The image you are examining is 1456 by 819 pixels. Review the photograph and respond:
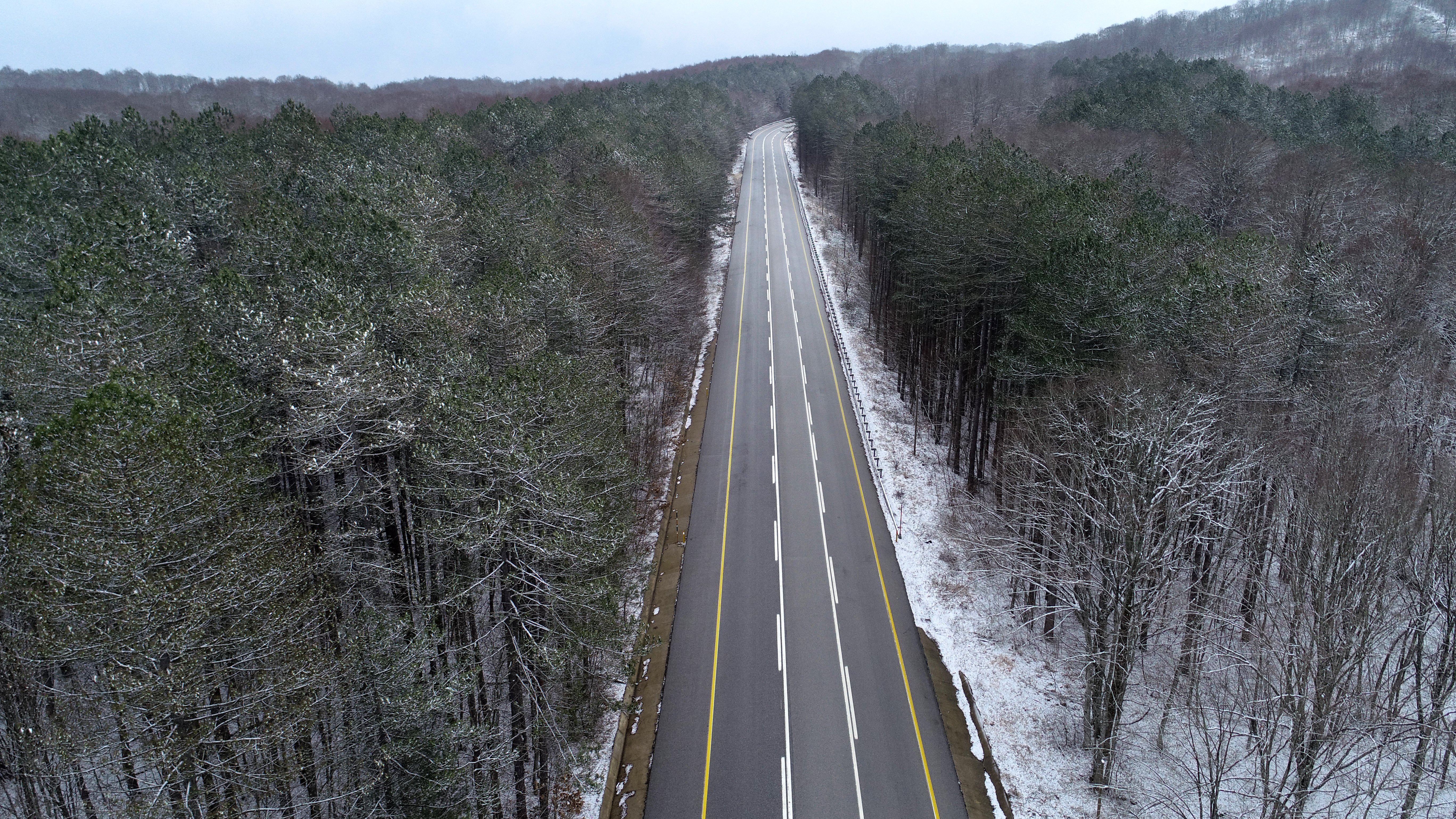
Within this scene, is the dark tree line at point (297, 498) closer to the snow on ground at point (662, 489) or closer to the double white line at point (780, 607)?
the snow on ground at point (662, 489)

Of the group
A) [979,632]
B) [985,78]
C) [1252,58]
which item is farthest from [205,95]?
[1252,58]

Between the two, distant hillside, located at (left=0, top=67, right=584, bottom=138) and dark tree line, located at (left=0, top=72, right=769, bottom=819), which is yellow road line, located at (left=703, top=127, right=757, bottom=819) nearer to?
dark tree line, located at (left=0, top=72, right=769, bottom=819)

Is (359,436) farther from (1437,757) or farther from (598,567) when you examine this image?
(1437,757)

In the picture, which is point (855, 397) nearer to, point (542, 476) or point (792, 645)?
point (792, 645)

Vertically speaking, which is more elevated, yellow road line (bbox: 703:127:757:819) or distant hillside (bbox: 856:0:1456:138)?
distant hillside (bbox: 856:0:1456:138)

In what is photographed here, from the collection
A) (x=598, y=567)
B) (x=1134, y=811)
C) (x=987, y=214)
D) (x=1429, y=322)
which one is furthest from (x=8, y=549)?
(x=1429, y=322)

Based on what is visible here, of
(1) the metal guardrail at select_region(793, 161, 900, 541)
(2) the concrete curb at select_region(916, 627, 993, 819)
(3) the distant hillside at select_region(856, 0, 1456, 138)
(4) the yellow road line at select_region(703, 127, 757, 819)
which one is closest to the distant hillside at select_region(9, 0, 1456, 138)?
(3) the distant hillside at select_region(856, 0, 1456, 138)

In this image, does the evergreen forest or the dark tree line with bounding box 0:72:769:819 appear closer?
the dark tree line with bounding box 0:72:769:819

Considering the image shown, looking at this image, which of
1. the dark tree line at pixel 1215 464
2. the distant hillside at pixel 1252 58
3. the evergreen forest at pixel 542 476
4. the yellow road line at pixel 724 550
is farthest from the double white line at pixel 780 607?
the distant hillside at pixel 1252 58
